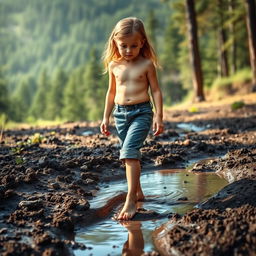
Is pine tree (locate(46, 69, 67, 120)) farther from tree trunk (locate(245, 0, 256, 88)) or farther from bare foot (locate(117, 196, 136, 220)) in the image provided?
bare foot (locate(117, 196, 136, 220))

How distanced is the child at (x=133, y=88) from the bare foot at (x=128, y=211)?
15cm

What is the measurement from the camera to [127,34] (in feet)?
14.8

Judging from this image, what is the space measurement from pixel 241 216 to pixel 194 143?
4.25m

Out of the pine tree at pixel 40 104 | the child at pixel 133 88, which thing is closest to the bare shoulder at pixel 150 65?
the child at pixel 133 88

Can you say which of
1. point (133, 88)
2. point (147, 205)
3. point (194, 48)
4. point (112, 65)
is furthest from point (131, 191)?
point (194, 48)

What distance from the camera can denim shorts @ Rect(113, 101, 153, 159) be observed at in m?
4.41

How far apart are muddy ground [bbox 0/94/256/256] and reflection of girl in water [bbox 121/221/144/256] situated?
0.16 m

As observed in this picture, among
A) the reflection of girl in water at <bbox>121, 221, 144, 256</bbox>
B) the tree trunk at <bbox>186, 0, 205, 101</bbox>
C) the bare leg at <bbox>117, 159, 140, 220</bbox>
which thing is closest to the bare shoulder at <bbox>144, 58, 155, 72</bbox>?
the bare leg at <bbox>117, 159, 140, 220</bbox>

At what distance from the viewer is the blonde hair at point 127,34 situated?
4.52 metres

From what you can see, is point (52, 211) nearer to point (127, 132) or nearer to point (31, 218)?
point (31, 218)

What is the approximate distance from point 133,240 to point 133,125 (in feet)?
4.46

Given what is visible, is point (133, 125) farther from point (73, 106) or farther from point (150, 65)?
point (73, 106)

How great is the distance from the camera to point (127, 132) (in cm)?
467

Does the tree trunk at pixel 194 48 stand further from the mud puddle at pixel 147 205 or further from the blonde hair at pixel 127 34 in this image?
the blonde hair at pixel 127 34
